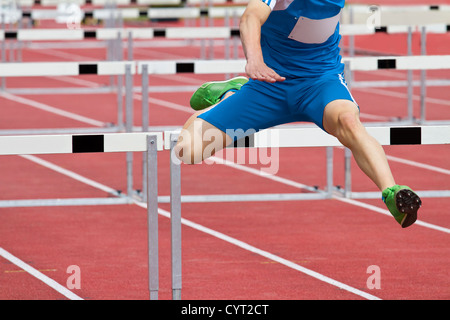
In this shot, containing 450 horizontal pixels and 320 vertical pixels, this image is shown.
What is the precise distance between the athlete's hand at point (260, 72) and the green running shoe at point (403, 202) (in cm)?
69

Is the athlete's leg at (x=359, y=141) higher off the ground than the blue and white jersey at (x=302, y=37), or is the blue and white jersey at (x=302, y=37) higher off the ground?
the blue and white jersey at (x=302, y=37)

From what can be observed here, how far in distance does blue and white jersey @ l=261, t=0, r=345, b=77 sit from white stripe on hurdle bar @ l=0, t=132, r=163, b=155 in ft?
2.36

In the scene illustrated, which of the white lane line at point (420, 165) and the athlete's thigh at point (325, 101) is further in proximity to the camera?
the white lane line at point (420, 165)

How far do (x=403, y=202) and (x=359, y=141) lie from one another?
0.41m

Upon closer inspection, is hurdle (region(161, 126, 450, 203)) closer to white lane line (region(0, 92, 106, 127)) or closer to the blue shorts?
the blue shorts

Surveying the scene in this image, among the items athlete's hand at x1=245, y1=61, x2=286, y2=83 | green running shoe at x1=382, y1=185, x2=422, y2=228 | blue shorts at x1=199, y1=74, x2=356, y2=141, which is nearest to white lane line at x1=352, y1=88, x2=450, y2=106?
blue shorts at x1=199, y1=74, x2=356, y2=141

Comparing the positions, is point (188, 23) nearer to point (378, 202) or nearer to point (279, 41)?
point (378, 202)

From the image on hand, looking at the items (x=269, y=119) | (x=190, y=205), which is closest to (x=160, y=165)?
(x=190, y=205)

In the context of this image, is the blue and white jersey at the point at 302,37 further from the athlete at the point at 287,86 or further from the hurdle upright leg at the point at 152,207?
the hurdle upright leg at the point at 152,207

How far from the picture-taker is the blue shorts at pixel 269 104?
4.95 m

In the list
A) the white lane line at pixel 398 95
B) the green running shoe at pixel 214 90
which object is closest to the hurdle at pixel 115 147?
the green running shoe at pixel 214 90

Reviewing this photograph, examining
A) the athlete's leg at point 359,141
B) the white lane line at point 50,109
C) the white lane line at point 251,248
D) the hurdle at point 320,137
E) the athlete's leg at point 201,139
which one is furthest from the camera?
the white lane line at point 50,109

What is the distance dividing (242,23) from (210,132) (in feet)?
2.01

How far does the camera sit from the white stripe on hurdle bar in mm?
4680
